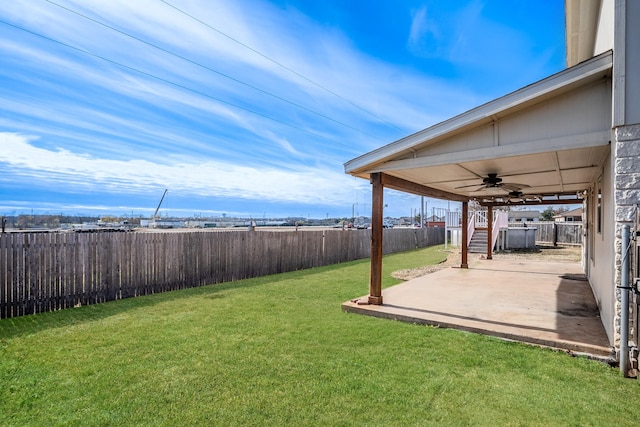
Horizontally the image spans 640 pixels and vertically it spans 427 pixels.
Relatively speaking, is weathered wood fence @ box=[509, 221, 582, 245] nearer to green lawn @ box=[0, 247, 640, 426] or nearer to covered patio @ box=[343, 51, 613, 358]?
covered patio @ box=[343, 51, 613, 358]

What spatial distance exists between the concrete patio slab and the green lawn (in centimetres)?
29

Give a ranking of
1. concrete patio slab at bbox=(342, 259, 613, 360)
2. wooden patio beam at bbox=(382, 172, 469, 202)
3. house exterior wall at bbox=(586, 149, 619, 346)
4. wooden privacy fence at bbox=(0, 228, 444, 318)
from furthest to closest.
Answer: wooden patio beam at bbox=(382, 172, 469, 202) → wooden privacy fence at bbox=(0, 228, 444, 318) → concrete patio slab at bbox=(342, 259, 613, 360) → house exterior wall at bbox=(586, 149, 619, 346)

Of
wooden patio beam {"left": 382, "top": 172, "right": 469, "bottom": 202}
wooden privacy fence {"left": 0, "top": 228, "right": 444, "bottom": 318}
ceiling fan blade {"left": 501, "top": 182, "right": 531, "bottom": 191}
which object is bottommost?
wooden privacy fence {"left": 0, "top": 228, "right": 444, "bottom": 318}

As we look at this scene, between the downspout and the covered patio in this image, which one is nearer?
the downspout

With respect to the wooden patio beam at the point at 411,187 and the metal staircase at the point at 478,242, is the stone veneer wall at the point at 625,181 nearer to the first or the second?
the wooden patio beam at the point at 411,187

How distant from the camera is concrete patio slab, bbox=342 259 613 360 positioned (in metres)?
4.27

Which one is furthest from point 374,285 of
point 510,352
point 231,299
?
point 231,299

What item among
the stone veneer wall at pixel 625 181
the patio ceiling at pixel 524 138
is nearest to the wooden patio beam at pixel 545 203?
the patio ceiling at pixel 524 138

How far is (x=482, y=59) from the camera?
Result: 17.6m

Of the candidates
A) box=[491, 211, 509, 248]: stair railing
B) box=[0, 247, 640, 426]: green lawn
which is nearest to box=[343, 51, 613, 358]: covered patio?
box=[0, 247, 640, 426]: green lawn

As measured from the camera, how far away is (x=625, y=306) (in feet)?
11.0

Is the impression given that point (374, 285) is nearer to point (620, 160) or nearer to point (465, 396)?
point (465, 396)

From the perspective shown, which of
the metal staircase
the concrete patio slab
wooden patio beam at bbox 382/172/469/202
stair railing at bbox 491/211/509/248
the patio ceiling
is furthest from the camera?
stair railing at bbox 491/211/509/248

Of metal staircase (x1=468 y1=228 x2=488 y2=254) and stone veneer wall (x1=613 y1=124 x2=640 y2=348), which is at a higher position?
stone veneer wall (x1=613 y1=124 x2=640 y2=348)
